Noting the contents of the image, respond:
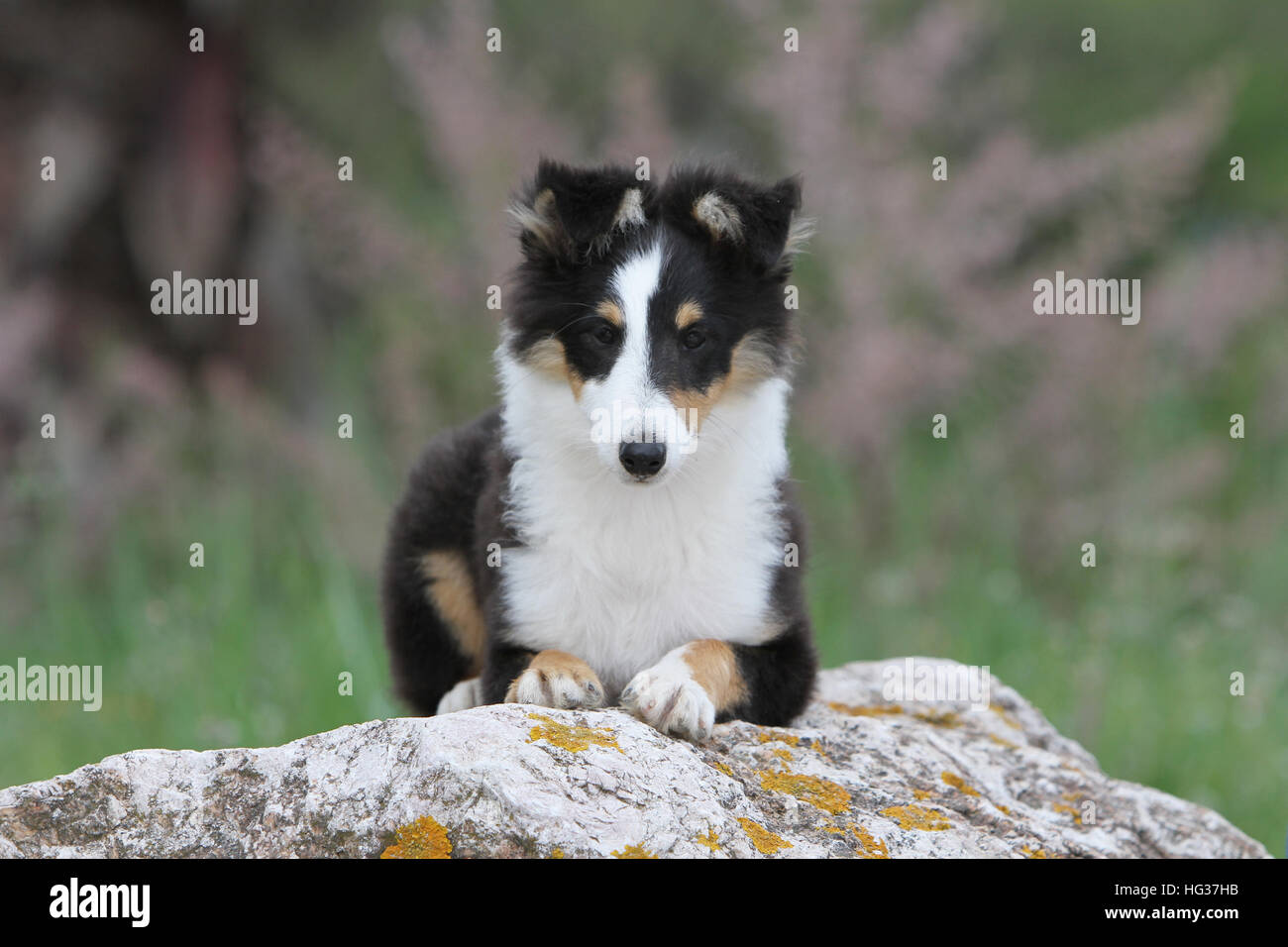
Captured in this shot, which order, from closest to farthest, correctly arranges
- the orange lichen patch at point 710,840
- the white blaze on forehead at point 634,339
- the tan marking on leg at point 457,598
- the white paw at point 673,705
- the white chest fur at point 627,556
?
the orange lichen patch at point 710,840
the white paw at point 673,705
the white blaze on forehead at point 634,339
the white chest fur at point 627,556
the tan marking on leg at point 457,598

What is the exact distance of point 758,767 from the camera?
14.8ft

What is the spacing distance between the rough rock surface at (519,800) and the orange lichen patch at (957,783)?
0.09 ft

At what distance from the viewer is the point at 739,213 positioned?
505 cm

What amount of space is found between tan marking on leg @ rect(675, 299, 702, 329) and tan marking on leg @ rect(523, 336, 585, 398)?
14.7 inches

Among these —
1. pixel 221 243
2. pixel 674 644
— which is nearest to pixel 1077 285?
pixel 674 644

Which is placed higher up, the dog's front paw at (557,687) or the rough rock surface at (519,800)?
the dog's front paw at (557,687)

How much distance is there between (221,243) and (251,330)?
29.2 inches

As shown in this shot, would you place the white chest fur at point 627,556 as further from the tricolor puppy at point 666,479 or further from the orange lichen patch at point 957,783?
the orange lichen patch at point 957,783

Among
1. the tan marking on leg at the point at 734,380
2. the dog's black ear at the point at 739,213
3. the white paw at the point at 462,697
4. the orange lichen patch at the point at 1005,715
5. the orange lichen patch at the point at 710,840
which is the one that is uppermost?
the dog's black ear at the point at 739,213

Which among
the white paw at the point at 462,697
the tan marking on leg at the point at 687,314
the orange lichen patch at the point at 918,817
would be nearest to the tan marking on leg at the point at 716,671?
the orange lichen patch at the point at 918,817

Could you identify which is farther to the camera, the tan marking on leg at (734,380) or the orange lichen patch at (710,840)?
the tan marking on leg at (734,380)

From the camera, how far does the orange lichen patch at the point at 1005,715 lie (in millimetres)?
6027

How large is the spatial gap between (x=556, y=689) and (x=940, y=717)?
6.08 ft

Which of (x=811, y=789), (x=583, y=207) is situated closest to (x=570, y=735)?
(x=811, y=789)
